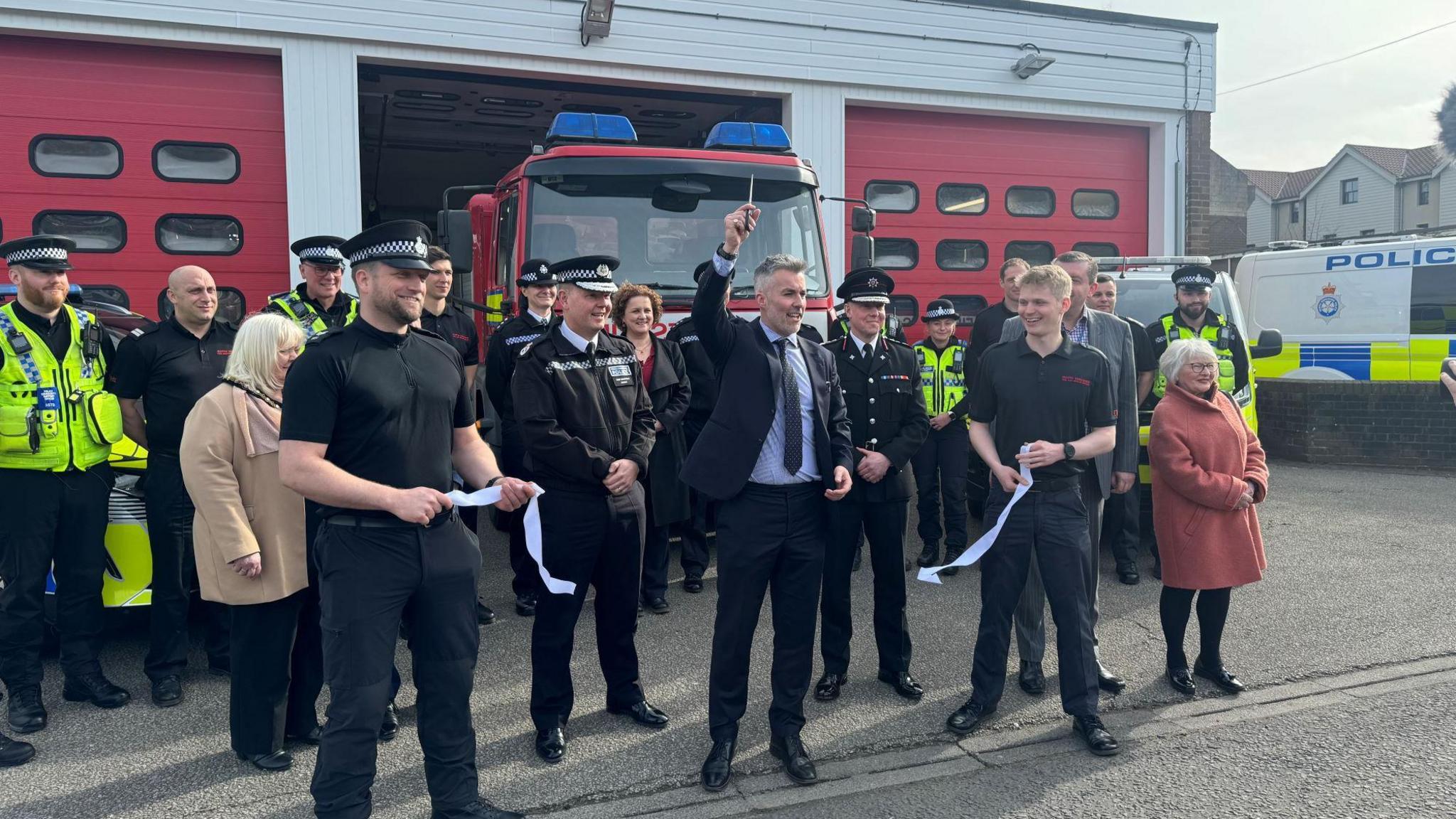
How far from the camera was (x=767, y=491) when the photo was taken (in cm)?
391

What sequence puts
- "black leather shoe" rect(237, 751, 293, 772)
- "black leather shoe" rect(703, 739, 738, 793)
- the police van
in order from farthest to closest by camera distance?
1. the police van
2. "black leather shoe" rect(237, 751, 293, 772)
3. "black leather shoe" rect(703, 739, 738, 793)

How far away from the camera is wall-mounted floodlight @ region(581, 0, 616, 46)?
9.64m

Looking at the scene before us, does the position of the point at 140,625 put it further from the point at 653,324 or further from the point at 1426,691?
the point at 1426,691

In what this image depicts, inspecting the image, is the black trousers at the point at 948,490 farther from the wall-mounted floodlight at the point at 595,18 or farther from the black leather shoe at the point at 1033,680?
the wall-mounted floodlight at the point at 595,18

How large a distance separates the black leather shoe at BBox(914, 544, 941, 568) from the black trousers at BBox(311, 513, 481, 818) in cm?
416

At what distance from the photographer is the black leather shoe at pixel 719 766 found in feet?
12.1

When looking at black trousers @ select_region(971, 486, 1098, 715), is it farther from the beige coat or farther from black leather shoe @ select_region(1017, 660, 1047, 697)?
the beige coat

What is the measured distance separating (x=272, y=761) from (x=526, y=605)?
82.1 inches

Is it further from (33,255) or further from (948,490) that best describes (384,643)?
(948,490)

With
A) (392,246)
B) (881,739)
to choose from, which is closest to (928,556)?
(881,739)

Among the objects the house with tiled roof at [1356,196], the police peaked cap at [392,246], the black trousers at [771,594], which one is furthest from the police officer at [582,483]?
the house with tiled roof at [1356,196]

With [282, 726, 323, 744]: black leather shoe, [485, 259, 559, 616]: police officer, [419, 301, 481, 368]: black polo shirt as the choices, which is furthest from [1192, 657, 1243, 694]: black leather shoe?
[419, 301, 481, 368]: black polo shirt

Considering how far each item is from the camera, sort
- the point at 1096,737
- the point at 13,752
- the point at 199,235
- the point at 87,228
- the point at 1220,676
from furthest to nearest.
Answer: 1. the point at 199,235
2. the point at 87,228
3. the point at 1220,676
4. the point at 1096,737
5. the point at 13,752

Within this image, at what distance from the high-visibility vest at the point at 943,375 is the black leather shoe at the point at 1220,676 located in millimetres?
2738
